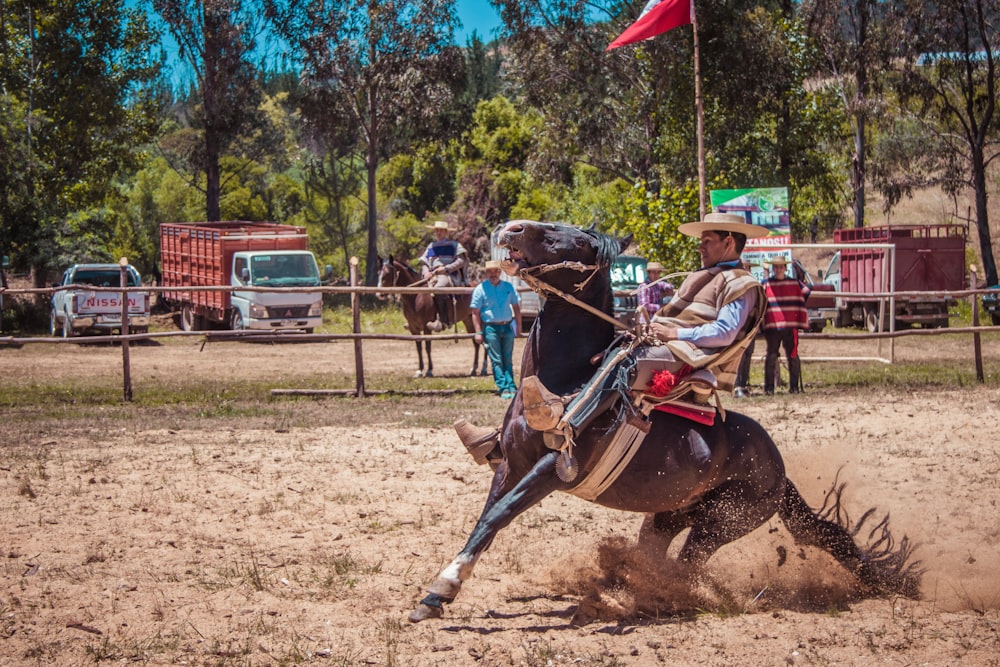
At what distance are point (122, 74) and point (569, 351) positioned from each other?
99.3ft

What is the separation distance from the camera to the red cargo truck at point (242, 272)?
74.8 ft

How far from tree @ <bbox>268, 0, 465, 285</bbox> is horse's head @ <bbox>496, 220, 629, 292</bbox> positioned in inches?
1109

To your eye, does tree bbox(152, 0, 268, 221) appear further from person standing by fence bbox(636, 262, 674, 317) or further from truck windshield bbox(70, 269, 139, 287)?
person standing by fence bbox(636, 262, 674, 317)

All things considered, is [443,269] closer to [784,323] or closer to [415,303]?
[415,303]

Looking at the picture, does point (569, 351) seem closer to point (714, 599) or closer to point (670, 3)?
point (714, 599)

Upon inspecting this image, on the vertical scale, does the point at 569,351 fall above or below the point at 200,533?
above

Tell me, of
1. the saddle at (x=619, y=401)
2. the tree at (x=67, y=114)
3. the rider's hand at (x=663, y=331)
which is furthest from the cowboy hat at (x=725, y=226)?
the tree at (x=67, y=114)

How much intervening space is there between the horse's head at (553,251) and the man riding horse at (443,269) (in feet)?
38.6

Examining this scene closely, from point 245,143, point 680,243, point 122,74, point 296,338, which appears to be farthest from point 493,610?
point 245,143

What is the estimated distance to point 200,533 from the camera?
21.8ft

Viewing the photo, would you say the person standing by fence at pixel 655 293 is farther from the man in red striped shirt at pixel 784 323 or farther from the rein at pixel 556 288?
the rein at pixel 556 288

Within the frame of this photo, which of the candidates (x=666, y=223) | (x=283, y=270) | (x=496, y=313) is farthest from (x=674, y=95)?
(x=496, y=313)

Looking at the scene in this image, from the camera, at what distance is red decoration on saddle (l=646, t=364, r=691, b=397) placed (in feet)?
16.6

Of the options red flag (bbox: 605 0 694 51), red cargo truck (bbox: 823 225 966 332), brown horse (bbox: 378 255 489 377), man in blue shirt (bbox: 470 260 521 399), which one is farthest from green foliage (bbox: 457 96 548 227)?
man in blue shirt (bbox: 470 260 521 399)
